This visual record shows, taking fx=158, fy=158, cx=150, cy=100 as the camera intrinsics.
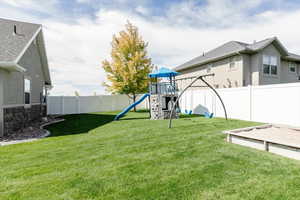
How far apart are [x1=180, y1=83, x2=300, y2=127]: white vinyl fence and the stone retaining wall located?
11553mm

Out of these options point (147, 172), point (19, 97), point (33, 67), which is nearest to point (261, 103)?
point (147, 172)

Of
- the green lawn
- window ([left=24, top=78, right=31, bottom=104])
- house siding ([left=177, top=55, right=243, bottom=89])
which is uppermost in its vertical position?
house siding ([left=177, top=55, right=243, bottom=89])

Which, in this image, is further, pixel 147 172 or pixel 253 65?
pixel 253 65

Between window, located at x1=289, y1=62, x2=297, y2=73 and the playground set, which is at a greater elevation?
window, located at x1=289, y1=62, x2=297, y2=73

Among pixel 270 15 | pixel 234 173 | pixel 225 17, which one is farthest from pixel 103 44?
pixel 234 173

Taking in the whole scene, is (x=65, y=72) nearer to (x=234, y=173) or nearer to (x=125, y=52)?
(x=125, y=52)

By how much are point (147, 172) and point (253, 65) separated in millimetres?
14416

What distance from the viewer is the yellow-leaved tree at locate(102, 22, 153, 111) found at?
16406 mm

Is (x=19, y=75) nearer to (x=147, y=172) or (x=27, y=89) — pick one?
(x=27, y=89)

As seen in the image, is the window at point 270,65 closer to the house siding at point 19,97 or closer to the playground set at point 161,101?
the playground set at point 161,101


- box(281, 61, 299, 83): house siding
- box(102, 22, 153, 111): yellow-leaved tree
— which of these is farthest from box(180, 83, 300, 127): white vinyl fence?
box(281, 61, 299, 83): house siding

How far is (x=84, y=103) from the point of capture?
17.4 metres

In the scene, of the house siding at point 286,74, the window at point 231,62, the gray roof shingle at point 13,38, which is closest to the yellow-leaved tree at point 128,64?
the window at point 231,62

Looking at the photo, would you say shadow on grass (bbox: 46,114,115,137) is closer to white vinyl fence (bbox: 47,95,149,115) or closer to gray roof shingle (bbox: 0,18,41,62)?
gray roof shingle (bbox: 0,18,41,62)
